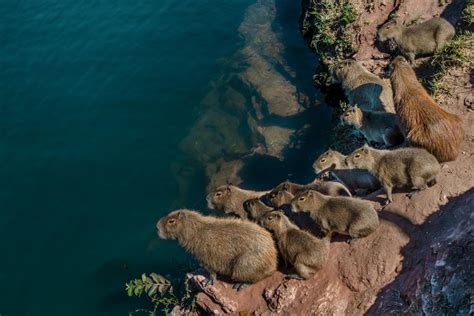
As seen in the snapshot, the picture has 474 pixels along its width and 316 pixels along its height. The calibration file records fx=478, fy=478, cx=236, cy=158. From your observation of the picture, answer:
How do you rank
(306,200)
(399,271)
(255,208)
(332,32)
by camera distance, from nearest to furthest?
(399,271) < (306,200) < (255,208) < (332,32)

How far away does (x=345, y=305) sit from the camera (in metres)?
6.16

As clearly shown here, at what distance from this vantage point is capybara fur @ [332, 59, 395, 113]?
8945 millimetres

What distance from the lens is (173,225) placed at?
287 inches

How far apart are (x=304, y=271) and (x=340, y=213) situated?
2.94ft

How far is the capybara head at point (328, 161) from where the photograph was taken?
8.04 m

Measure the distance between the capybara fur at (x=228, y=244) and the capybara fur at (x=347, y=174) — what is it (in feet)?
6.47

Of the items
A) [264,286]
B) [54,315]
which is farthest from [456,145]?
[54,315]

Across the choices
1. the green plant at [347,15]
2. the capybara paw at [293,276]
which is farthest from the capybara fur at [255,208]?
the green plant at [347,15]

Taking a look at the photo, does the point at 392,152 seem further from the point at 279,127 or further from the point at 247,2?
the point at 247,2

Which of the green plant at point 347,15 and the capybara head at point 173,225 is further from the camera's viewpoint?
the green plant at point 347,15

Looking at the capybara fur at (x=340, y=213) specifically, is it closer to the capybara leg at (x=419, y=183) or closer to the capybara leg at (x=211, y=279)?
the capybara leg at (x=419, y=183)

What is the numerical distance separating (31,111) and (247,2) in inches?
278

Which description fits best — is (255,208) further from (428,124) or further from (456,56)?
(456,56)

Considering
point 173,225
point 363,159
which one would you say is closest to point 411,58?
point 363,159
